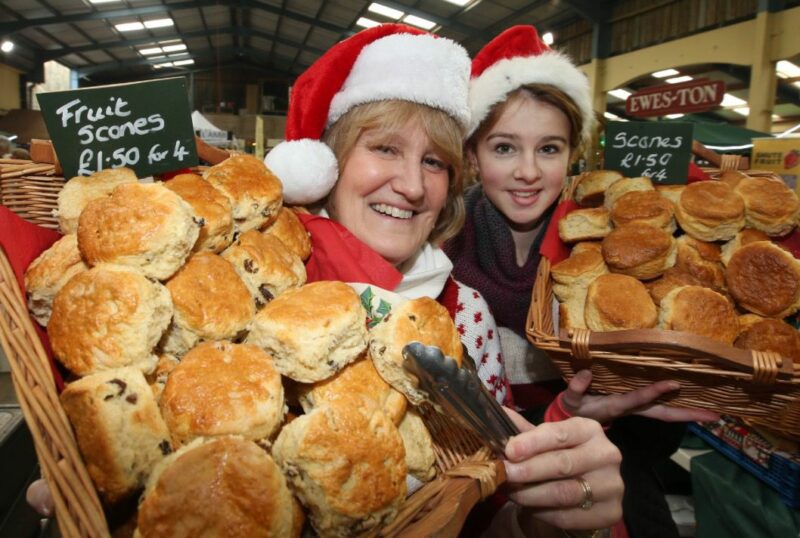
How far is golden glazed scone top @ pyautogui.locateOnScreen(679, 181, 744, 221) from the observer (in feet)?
5.81

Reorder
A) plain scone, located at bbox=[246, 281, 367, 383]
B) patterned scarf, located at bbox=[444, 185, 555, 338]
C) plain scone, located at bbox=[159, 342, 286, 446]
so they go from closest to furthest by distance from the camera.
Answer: plain scone, located at bbox=[159, 342, 286, 446]
plain scone, located at bbox=[246, 281, 367, 383]
patterned scarf, located at bbox=[444, 185, 555, 338]

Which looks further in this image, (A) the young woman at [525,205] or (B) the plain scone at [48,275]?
(A) the young woman at [525,205]

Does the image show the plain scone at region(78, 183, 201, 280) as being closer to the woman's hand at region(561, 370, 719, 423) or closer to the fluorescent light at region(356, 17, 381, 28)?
the woman's hand at region(561, 370, 719, 423)

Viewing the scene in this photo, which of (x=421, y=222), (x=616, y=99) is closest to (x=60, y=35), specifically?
(x=616, y=99)

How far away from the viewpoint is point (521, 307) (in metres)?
2.22

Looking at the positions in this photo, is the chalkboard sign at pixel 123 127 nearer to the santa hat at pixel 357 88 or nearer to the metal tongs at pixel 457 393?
the santa hat at pixel 357 88

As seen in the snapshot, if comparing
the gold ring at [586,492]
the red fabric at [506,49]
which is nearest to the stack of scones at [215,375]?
the gold ring at [586,492]

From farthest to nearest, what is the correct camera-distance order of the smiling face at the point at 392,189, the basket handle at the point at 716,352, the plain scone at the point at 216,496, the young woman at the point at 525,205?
the young woman at the point at 525,205 < the smiling face at the point at 392,189 < the basket handle at the point at 716,352 < the plain scone at the point at 216,496

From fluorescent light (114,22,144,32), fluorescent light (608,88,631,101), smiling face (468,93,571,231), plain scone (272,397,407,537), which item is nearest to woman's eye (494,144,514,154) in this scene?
smiling face (468,93,571,231)

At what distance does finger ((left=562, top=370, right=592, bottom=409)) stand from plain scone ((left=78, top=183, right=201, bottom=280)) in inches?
49.8

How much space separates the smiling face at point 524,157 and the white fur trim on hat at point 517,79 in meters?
0.09

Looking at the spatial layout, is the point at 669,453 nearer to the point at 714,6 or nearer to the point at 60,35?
the point at 714,6

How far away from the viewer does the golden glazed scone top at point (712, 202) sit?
5.81 ft

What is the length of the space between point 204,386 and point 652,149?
203cm
